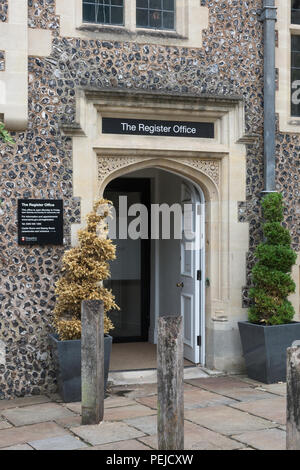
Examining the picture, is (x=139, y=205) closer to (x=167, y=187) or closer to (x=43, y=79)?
(x=167, y=187)

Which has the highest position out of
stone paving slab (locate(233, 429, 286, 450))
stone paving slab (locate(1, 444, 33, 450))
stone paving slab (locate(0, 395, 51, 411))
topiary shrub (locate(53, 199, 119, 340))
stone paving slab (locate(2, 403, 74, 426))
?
topiary shrub (locate(53, 199, 119, 340))

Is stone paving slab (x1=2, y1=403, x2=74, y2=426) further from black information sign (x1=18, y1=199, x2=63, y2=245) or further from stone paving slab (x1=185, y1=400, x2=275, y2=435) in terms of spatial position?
black information sign (x1=18, y1=199, x2=63, y2=245)

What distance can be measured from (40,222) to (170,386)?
3.02 m

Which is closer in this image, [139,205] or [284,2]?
[284,2]

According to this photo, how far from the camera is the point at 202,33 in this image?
7.47 metres

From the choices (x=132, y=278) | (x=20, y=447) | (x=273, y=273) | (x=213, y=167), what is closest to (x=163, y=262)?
(x=132, y=278)

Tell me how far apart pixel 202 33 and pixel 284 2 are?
1.24m

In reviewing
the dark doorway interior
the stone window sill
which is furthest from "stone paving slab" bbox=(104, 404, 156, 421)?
the stone window sill

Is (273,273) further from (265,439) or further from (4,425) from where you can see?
(4,425)

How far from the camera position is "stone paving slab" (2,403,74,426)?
580 cm

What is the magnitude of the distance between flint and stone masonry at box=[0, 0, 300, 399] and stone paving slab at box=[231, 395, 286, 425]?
1369 mm

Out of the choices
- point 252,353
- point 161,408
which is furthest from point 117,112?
point 161,408

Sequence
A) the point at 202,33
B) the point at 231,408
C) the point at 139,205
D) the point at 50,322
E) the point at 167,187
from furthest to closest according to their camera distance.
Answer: the point at 139,205 → the point at 167,187 → the point at 202,33 → the point at 50,322 → the point at 231,408

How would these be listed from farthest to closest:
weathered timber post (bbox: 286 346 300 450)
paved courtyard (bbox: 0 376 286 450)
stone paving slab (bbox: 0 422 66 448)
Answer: stone paving slab (bbox: 0 422 66 448), paved courtyard (bbox: 0 376 286 450), weathered timber post (bbox: 286 346 300 450)
